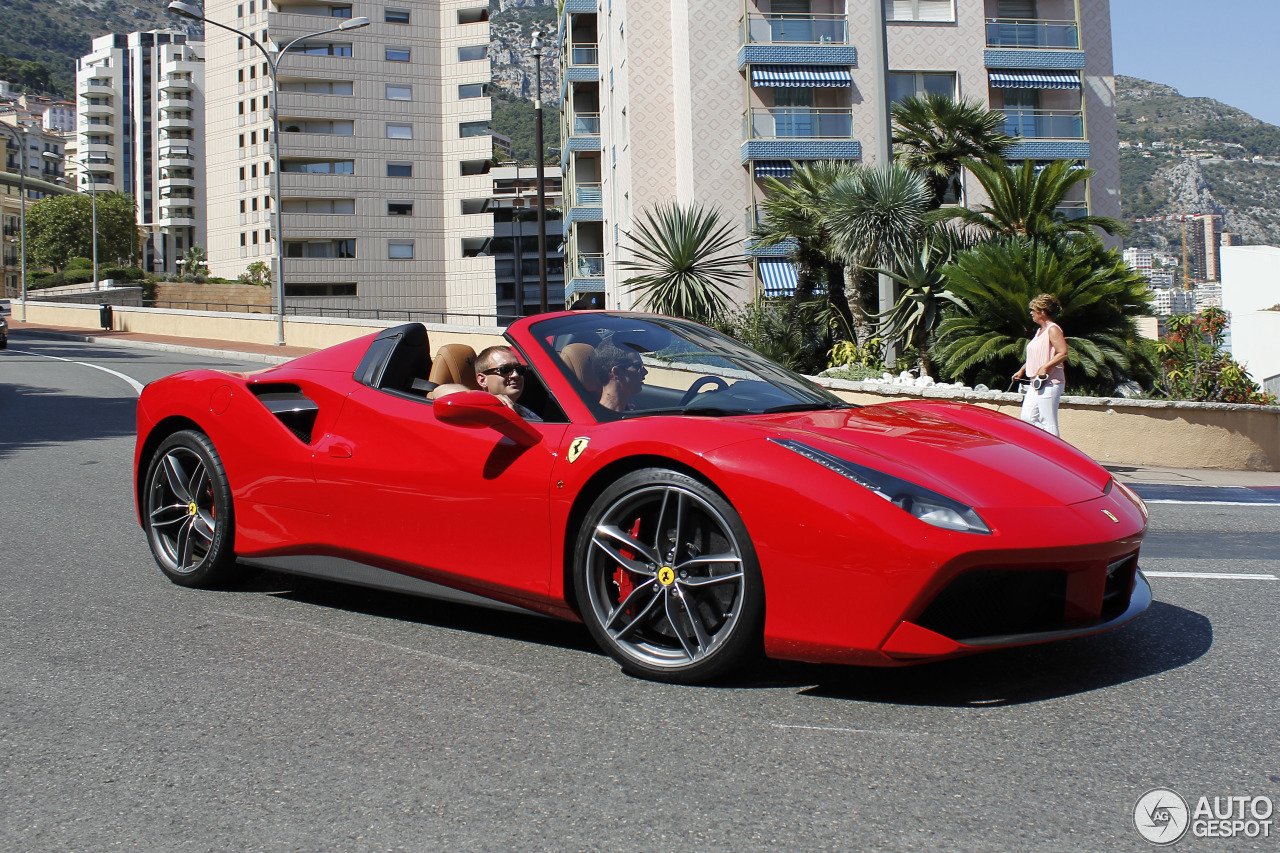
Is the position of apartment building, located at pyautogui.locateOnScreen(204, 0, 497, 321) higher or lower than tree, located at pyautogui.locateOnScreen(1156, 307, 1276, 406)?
higher

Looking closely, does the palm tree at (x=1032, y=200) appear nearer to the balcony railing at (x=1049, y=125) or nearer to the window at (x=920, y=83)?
the window at (x=920, y=83)

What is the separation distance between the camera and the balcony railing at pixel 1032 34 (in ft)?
130

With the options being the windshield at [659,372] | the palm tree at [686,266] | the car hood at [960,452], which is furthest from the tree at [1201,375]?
the windshield at [659,372]

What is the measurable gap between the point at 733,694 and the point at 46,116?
198 m

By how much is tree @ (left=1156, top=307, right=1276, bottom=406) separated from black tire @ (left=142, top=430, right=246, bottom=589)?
11.1 meters

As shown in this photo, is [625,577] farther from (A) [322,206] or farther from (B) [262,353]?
(A) [322,206]

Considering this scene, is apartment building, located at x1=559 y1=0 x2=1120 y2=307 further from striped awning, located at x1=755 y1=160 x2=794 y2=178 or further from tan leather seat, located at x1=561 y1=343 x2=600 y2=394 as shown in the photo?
tan leather seat, located at x1=561 y1=343 x2=600 y2=394

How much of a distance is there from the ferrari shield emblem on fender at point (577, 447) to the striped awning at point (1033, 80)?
39958 mm

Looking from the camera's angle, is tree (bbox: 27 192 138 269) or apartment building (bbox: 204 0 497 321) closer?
apartment building (bbox: 204 0 497 321)

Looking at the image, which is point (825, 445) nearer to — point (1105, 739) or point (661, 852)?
point (1105, 739)

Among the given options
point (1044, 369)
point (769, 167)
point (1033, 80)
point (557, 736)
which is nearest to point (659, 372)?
point (557, 736)

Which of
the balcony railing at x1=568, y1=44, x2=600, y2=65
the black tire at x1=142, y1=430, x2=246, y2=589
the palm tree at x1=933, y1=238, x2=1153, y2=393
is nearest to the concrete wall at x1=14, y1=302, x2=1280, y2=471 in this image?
the palm tree at x1=933, y1=238, x2=1153, y2=393

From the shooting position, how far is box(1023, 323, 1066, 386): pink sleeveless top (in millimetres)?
9422

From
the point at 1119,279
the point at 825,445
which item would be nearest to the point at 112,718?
the point at 825,445
